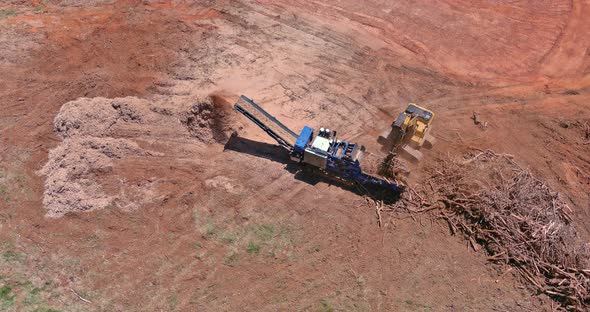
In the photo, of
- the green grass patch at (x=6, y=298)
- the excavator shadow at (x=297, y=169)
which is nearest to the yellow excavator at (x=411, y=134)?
the excavator shadow at (x=297, y=169)

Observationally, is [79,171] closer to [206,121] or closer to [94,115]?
[94,115]

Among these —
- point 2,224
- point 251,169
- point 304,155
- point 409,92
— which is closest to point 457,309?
point 304,155

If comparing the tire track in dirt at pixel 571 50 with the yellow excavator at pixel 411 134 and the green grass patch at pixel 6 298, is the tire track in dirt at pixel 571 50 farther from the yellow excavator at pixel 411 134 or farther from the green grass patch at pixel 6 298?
the green grass patch at pixel 6 298

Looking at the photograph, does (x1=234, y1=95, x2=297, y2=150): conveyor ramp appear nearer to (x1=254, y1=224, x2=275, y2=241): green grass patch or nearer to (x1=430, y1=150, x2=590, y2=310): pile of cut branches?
(x1=254, y1=224, x2=275, y2=241): green grass patch

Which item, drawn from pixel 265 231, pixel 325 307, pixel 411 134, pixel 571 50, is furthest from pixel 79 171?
pixel 571 50

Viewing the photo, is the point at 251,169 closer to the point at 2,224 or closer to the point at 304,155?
the point at 304,155

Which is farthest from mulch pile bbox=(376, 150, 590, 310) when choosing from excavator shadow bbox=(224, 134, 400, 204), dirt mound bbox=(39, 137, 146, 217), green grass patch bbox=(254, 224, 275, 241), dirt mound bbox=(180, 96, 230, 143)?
dirt mound bbox=(39, 137, 146, 217)
